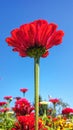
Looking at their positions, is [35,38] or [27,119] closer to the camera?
[35,38]

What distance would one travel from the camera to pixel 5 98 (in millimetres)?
10305

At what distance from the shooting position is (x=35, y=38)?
6.39ft

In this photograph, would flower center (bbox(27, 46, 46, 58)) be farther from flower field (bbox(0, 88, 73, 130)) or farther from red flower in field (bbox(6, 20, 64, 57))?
flower field (bbox(0, 88, 73, 130))

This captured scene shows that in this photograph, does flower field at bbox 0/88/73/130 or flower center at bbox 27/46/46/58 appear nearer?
flower center at bbox 27/46/46/58

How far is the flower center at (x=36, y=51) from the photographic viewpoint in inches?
74.4

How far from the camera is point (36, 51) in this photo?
1908 mm

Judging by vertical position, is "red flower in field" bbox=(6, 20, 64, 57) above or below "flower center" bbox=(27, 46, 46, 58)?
above

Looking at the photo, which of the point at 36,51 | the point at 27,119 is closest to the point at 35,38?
the point at 36,51

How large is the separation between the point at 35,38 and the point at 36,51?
8 centimetres

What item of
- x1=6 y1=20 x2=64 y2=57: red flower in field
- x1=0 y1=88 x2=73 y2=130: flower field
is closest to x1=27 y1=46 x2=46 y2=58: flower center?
x1=6 y1=20 x2=64 y2=57: red flower in field

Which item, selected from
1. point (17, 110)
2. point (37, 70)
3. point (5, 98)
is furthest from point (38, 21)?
point (5, 98)

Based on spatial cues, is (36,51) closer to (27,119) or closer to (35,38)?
(35,38)

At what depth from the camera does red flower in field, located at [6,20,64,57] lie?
1.93 m

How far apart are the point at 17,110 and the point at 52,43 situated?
3591mm
